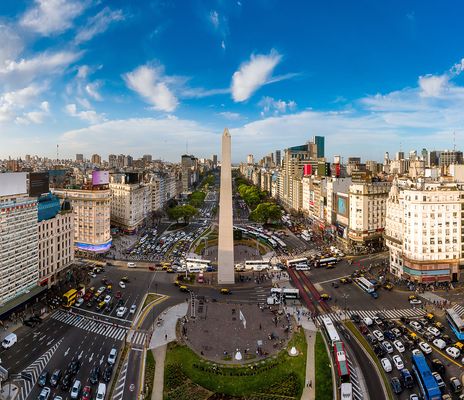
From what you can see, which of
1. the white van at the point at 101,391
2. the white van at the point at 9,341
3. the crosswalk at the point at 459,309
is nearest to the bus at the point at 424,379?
the crosswalk at the point at 459,309

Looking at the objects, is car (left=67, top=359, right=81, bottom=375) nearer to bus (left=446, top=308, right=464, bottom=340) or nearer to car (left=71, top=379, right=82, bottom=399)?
car (left=71, top=379, right=82, bottom=399)

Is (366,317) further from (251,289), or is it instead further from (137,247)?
(137,247)

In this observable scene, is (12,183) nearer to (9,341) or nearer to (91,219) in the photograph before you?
(9,341)

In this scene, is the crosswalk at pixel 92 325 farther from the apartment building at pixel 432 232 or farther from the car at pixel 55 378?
the apartment building at pixel 432 232

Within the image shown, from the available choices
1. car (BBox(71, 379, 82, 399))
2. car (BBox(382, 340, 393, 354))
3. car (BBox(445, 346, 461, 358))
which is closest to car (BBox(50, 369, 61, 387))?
car (BBox(71, 379, 82, 399))

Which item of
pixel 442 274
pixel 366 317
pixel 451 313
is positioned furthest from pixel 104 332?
pixel 442 274
